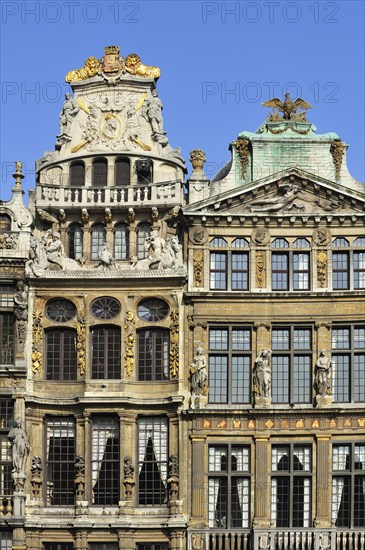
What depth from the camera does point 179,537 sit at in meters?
63.6

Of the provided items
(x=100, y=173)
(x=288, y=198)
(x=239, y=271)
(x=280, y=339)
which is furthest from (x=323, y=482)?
→ (x=100, y=173)

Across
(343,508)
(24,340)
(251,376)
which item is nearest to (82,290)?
(24,340)

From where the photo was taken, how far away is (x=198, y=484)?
64.0 metres

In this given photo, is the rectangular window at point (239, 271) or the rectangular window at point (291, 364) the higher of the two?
the rectangular window at point (239, 271)

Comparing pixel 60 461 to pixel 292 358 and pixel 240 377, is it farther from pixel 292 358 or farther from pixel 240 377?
pixel 292 358

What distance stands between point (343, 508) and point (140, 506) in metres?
7.72

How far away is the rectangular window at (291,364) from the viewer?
213ft

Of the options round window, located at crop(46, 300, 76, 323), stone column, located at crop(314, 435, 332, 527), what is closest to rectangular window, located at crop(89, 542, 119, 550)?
stone column, located at crop(314, 435, 332, 527)

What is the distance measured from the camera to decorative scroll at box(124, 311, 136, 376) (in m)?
65.0

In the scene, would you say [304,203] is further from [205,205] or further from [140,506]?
[140,506]

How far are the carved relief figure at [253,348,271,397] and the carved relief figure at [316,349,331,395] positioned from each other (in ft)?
6.13

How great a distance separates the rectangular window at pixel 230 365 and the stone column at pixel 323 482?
337cm

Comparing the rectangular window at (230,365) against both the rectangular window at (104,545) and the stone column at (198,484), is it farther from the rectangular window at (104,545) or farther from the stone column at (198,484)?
the rectangular window at (104,545)

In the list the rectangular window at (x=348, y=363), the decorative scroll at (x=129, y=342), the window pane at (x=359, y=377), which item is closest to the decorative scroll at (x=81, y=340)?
the decorative scroll at (x=129, y=342)
